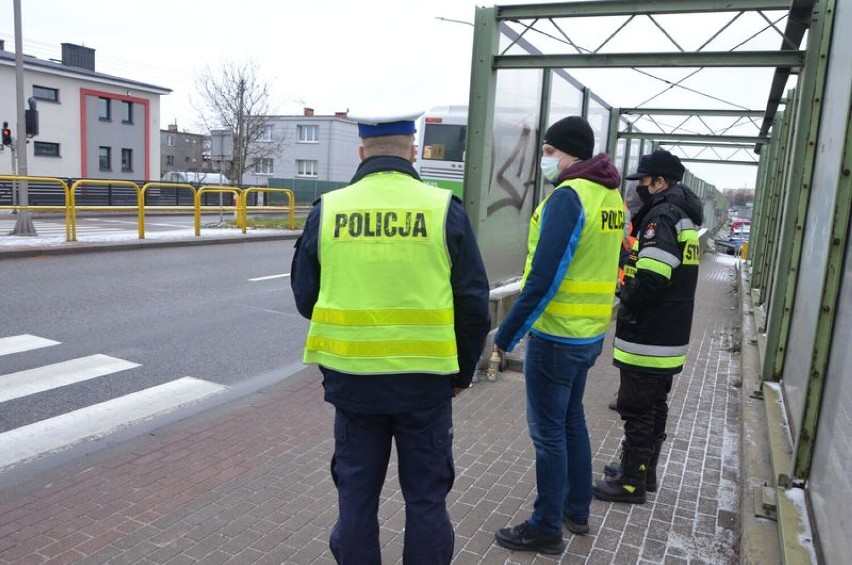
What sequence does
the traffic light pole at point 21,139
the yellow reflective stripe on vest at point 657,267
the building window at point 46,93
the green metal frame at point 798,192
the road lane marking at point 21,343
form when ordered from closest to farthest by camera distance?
the yellow reflective stripe on vest at point 657,267 < the green metal frame at point 798,192 < the road lane marking at point 21,343 < the traffic light pole at point 21,139 < the building window at point 46,93

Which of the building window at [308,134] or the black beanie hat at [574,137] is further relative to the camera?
the building window at [308,134]

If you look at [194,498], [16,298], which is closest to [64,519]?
[194,498]

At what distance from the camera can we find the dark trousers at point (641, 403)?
3.66m

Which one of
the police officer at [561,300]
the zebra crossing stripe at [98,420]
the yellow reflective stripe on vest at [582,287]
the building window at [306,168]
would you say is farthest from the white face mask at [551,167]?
the building window at [306,168]

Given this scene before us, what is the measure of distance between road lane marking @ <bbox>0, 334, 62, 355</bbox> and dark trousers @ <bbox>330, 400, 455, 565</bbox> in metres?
5.71

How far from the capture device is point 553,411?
314 centimetres

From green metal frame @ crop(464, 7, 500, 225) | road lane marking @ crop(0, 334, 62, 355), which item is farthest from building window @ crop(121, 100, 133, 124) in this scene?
green metal frame @ crop(464, 7, 500, 225)

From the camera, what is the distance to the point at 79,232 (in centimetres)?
1814

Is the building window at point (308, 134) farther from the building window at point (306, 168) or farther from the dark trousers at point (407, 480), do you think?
the dark trousers at point (407, 480)

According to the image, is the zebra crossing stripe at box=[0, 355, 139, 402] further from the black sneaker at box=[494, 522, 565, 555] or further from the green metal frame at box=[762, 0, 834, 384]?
the green metal frame at box=[762, 0, 834, 384]

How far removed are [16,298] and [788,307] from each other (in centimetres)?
944

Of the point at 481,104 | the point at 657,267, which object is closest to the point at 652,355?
the point at 657,267

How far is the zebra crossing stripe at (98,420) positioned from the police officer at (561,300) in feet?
10.6

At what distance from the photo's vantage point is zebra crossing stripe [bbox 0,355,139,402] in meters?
5.63
